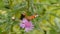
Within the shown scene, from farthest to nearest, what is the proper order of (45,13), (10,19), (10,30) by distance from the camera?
(45,13) < (10,30) < (10,19)

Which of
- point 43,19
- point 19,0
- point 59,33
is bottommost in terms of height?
point 59,33

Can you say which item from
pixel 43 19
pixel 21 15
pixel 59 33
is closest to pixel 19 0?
pixel 21 15

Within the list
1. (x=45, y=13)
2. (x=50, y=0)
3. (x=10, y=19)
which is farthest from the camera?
(x=50, y=0)

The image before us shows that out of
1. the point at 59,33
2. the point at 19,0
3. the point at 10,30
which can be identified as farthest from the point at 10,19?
the point at 59,33

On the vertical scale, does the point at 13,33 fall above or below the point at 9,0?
below

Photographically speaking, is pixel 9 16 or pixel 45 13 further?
pixel 45 13

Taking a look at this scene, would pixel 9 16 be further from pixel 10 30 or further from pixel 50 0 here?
pixel 50 0

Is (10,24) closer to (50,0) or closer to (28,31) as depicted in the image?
(28,31)
